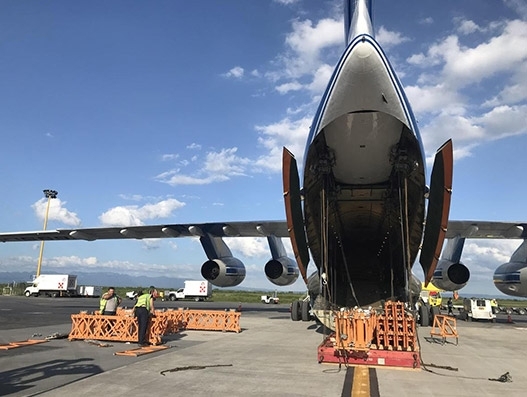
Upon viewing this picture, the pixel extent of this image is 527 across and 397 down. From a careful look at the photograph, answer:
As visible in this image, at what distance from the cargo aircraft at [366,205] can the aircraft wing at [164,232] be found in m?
0.39

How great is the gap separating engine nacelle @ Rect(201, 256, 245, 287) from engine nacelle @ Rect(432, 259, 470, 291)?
8.11 metres

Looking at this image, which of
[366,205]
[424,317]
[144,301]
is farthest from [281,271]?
[144,301]

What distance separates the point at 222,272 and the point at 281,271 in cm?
250

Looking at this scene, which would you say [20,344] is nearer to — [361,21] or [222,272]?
[222,272]

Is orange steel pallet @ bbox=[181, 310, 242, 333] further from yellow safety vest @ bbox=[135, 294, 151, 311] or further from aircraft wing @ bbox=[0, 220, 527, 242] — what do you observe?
aircraft wing @ bbox=[0, 220, 527, 242]

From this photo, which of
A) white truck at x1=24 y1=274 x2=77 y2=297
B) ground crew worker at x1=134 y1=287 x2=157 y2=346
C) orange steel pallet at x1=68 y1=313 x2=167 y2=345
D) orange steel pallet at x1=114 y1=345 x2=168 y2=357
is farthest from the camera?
white truck at x1=24 y1=274 x2=77 y2=297

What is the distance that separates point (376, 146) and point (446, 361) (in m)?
4.90

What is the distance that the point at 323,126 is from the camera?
8547mm

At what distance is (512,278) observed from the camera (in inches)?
651

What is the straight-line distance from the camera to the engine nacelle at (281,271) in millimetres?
17413

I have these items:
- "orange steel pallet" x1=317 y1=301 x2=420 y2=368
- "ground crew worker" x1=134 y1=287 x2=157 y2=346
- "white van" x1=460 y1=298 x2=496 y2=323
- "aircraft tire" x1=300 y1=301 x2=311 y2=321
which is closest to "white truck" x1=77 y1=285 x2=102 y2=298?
"aircraft tire" x1=300 y1=301 x2=311 y2=321

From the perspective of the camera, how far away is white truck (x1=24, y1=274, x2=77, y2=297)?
45969mm

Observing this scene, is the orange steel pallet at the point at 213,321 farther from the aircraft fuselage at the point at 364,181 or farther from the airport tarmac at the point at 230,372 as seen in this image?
the aircraft fuselage at the point at 364,181

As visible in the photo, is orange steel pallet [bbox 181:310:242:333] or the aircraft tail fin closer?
the aircraft tail fin
